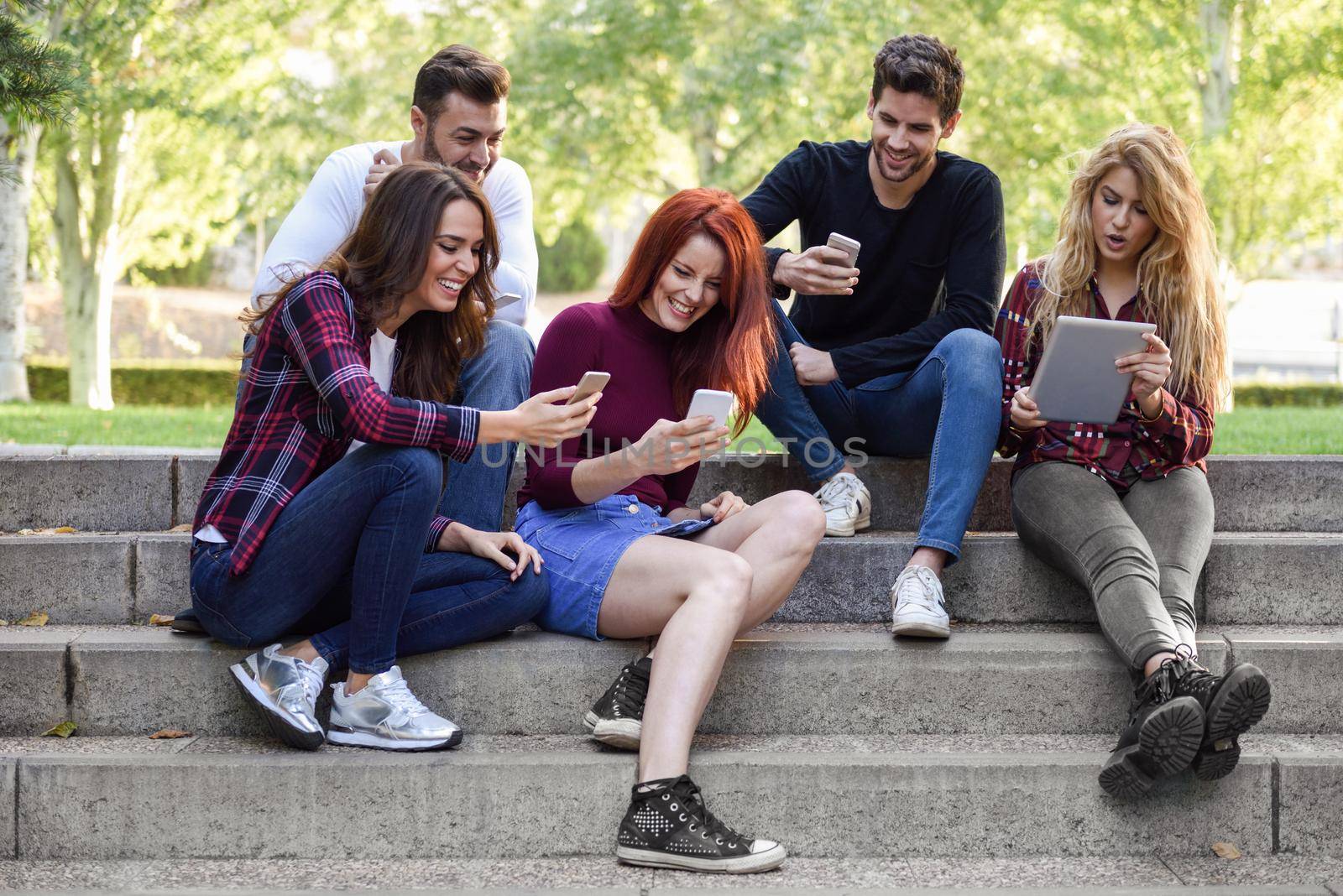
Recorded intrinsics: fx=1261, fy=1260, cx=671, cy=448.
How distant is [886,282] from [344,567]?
210 centimetres

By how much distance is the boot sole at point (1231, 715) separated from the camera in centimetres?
279

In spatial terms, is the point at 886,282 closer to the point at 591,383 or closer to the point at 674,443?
the point at 674,443

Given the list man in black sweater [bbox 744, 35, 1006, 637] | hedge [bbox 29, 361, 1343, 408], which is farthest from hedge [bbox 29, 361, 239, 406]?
man in black sweater [bbox 744, 35, 1006, 637]

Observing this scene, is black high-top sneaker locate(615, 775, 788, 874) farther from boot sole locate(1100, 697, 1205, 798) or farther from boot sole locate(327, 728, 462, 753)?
boot sole locate(1100, 697, 1205, 798)

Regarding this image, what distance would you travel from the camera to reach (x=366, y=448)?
3.00 m

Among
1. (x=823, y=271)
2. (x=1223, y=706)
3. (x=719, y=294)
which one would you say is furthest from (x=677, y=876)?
(x=823, y=271)

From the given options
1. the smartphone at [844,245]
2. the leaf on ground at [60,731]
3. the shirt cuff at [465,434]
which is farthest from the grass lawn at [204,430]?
the leaf on ground at [60,731]

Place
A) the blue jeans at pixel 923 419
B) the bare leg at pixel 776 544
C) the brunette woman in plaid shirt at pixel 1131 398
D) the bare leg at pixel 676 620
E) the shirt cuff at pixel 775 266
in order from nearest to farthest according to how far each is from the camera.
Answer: the bare leg at pixel 676 620 < the bare leg at pixel 776 544 < the brunette woman in plaid shirt at pixel 1131 398 < the blue jeans at pixel 923 419 < the shirt cuff at pixel 775 266

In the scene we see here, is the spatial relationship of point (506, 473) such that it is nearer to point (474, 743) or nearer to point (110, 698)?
point (474, 743)

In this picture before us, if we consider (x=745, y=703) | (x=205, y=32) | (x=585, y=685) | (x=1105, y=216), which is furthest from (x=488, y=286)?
(x=205, y=32)

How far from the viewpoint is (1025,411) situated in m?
3.54

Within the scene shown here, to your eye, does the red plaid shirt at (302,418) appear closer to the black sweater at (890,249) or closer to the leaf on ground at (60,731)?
the leaf on ground at (60,731)

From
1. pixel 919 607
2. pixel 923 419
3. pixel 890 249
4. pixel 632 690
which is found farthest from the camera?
pixel 890 249

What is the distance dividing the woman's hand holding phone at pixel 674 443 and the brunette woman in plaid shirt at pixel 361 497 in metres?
0.19
